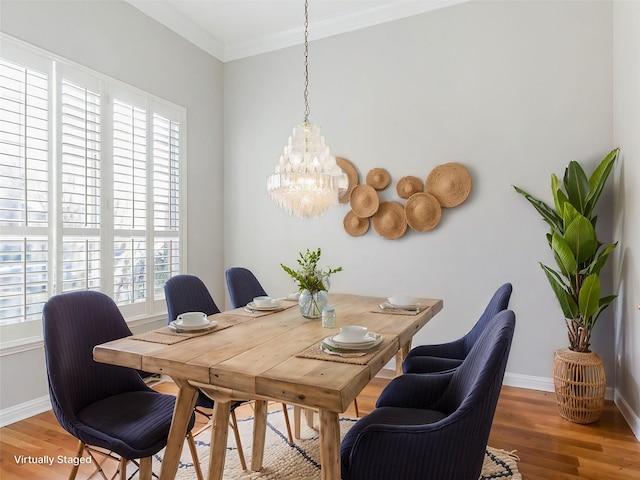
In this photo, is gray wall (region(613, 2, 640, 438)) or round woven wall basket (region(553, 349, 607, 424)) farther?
round woven wall basket (region(553, 349, 607, 424))

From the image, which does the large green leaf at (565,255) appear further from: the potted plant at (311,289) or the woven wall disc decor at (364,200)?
the potted plant at (311,289)

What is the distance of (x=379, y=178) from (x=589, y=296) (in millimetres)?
1863

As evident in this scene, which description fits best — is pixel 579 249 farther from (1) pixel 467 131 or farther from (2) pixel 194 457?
(2) pixel 194 457

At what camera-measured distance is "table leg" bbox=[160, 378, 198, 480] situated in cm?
159

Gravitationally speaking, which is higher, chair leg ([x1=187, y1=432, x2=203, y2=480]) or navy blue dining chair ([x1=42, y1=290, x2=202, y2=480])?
navy blue dining chair ([x1=42, y1=290, x2=202, y2=480])

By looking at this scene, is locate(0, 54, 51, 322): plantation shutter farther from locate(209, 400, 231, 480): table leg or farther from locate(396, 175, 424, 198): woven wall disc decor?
locate(396, 175, 424, 198): woven wall disc decor

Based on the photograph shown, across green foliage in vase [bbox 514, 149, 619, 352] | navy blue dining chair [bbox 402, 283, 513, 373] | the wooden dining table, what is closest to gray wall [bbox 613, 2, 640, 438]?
green foliage in vase [bbox 514, 149, 619, 352]

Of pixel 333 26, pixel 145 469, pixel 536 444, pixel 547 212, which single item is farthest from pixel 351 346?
pixel 333 26

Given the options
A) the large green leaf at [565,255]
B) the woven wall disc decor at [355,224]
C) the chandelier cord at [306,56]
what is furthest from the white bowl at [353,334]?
the chandelier cord at [306,56]

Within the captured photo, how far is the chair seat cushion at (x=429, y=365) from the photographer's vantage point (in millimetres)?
2236

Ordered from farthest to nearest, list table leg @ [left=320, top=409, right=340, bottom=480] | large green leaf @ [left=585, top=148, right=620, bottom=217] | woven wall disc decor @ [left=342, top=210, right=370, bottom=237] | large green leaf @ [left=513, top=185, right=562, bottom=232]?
woven wall disc decor @ [left=342, top=210, right=370, bottom=237] < large green leaf @ [left=513, top=185, right=562, bottom=232] < large green leaf @ [left=585, top=148, right=620, bottom=217] < table leg @ [left=320, top=409, right=340, bottom=480]

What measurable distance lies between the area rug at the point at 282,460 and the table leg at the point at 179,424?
21.7 inches

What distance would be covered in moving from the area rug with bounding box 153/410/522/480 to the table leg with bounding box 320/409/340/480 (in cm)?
83

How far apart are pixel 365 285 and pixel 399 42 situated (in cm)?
224
